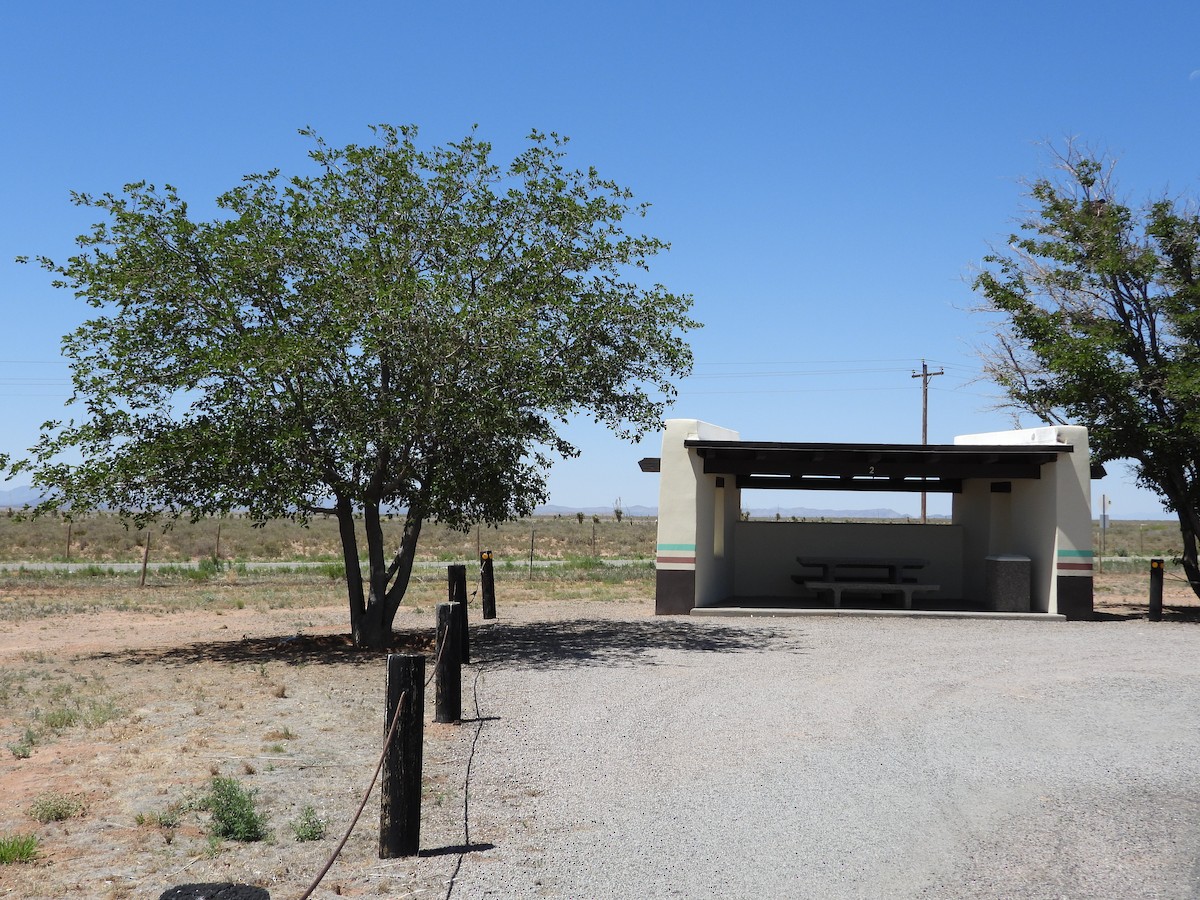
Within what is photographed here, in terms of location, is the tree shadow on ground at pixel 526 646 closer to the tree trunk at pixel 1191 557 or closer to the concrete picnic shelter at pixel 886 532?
the concrete picnic shelter at pixel 886 532

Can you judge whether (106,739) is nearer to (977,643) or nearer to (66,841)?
(66,841)

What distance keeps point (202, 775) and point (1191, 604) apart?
21.9m

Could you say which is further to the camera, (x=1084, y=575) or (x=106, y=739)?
(x=1084, y=575)

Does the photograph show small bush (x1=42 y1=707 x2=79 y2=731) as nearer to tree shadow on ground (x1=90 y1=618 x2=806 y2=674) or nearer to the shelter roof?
tree shadow on ground (x1=90 y1=618 x2=806 y2=674)

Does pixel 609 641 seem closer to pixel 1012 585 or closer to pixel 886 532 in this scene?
pixel 1012 585

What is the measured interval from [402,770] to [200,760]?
2.91m

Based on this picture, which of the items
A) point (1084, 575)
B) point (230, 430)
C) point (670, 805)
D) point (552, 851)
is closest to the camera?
point (552, 851)

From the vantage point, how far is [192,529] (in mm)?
59281

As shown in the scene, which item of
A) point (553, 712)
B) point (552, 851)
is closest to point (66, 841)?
point (552, 851)

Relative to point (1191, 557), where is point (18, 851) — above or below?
below

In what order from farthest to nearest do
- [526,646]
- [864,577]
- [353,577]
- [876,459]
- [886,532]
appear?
[886,532] < [864,577] < [876,459] < [353,577] < [526,646]

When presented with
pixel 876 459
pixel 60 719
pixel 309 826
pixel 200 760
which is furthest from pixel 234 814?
pixel 876 459

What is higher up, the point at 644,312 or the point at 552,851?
the point at 644,312

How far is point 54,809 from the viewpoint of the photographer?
21.5 ft
